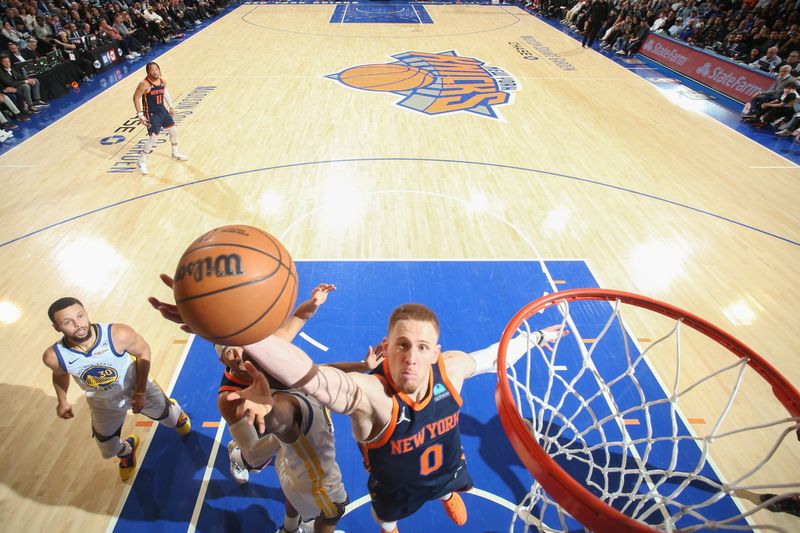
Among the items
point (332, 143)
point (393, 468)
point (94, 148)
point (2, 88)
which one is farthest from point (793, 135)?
point (2, 88)

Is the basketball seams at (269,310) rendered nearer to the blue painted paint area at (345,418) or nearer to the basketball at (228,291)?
the basketball at (228,291)

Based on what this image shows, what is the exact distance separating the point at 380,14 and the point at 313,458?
21.0m

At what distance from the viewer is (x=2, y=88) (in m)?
9.03

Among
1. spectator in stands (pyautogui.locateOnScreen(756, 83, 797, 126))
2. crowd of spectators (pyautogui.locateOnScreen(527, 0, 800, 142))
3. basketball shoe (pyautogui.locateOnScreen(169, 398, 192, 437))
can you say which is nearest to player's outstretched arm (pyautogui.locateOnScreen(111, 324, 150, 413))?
basketball shoe (pyautogui.locateOnScreen(169, 398, 192, 437))

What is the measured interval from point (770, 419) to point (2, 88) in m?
13.9

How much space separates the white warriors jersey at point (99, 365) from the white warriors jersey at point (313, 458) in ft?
4.56

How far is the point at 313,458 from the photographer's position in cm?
247

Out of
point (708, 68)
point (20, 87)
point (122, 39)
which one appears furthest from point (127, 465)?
point (708, 68)

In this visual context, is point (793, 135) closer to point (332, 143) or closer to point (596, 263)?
point (596, 263)

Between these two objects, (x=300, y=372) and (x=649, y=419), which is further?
(x=649, y=419)

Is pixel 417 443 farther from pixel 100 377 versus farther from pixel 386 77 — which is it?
pixel 386 77

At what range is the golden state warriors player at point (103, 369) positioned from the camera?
276cm

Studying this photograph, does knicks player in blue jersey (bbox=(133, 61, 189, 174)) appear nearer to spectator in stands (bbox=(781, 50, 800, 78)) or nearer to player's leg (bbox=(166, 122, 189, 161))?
player's leg (bbox=(166, 122, 189, 161))

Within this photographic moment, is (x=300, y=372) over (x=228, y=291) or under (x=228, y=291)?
under
